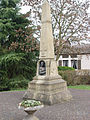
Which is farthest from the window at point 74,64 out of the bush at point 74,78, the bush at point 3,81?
the bush at point 3,81

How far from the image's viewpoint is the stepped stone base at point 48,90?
7054 mm

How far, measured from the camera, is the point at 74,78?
1609 cm

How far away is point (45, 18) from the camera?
8070mm

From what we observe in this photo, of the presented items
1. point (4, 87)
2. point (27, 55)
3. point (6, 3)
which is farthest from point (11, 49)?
point (6, 3)

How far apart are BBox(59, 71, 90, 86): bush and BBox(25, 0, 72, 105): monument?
7421 mm

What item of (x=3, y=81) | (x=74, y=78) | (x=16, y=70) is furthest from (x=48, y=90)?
(x=74, y=78)

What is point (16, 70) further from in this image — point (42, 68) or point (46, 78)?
point (46, 78)

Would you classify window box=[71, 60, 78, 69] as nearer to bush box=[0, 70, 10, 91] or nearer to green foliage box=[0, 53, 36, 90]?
green foliage box=[0, 53, 36, 90]

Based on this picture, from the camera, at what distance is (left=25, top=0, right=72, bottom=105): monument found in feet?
23.8

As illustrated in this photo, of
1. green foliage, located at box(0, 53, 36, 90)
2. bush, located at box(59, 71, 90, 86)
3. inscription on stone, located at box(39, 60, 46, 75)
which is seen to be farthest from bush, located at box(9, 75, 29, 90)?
inscription on stone, located at box(39, 60, 46, 75)

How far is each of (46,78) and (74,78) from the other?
917 centimetres

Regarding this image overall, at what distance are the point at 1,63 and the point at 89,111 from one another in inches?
382

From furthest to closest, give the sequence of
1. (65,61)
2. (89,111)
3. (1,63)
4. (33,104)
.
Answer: (65,61) → (1,63) → (89,111) → (33,104)

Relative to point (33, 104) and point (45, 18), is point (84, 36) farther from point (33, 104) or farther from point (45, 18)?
point (33, 104)
